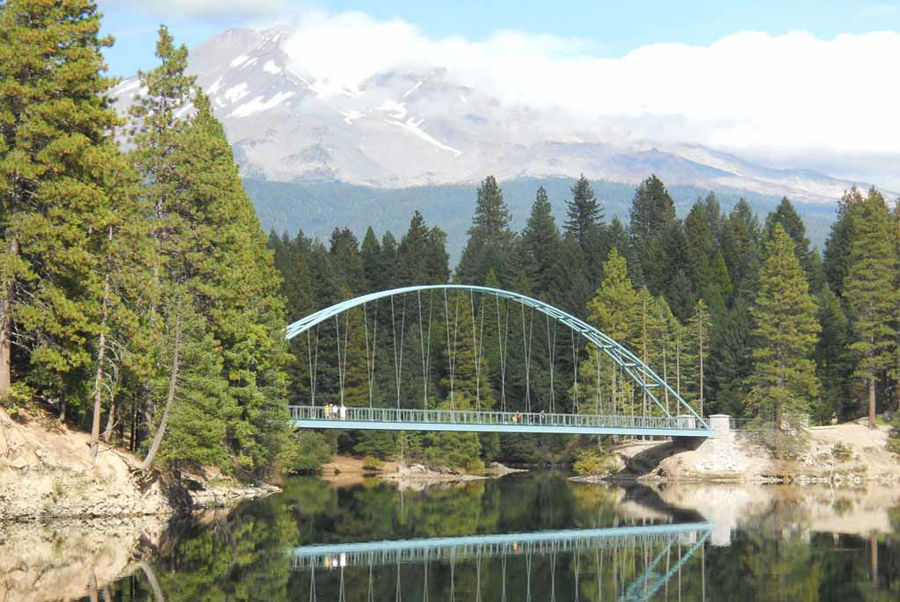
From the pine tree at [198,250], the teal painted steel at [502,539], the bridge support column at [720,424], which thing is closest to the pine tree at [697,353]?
the bridge support column at [720,424]

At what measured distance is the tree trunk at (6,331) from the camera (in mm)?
37562

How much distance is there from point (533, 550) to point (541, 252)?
262 ft

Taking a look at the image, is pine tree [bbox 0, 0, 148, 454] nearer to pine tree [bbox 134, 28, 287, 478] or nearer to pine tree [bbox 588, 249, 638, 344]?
pine tree [bbox 134, 28, 287, 478]

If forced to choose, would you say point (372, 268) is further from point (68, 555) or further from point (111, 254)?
point (68, 555)

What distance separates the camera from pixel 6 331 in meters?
37.8

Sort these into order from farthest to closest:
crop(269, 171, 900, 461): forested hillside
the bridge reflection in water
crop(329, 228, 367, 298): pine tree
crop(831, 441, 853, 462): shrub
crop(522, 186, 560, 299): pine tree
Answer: crop(522, 186, 560, 299): pine tree
crop(329, 228, 367, 298): pine tree
crop(269, 171, 900, 461): forested hillside
crop(831, 441, 853, 462): shrub
the bridge reflection in water

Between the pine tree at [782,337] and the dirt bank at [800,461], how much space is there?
6.21 feet

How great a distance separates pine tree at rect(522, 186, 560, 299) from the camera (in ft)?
365

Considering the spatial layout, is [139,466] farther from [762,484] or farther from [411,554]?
[762,484]

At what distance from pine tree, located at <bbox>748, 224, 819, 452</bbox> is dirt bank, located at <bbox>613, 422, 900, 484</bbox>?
74.5 inches

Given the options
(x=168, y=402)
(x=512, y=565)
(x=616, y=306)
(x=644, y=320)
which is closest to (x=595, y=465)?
(x=644, y=320)

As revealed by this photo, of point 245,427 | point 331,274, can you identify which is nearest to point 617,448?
point 245,427

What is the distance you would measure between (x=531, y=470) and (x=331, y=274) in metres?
29.2

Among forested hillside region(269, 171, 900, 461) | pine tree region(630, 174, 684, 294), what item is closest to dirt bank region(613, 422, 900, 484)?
forested hillside region(269, 171, 900, 461)
